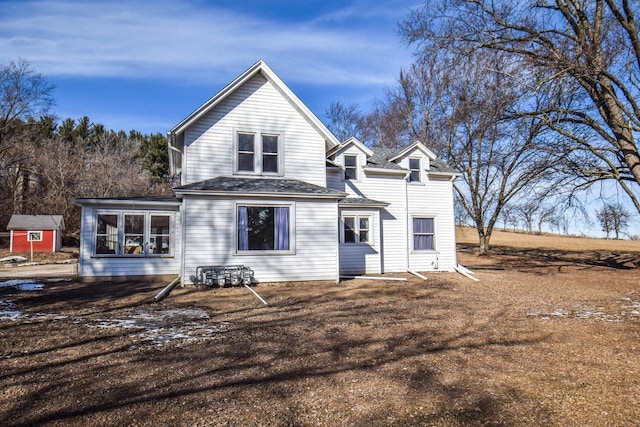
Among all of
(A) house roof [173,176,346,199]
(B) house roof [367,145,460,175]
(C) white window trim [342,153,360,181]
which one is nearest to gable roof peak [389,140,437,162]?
(B) house roof [367,145,460,175]

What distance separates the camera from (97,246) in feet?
44.8

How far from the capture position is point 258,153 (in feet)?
48.6

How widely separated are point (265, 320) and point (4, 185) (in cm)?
3992

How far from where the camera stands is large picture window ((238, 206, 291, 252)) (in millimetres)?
13773

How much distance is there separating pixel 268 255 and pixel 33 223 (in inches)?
948

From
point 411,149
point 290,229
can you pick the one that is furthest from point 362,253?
point 411,149

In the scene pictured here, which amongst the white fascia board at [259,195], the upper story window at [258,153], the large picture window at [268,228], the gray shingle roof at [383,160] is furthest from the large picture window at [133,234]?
the gray shingle roof at [383,160]

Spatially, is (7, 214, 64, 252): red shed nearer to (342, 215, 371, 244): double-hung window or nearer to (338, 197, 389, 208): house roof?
(342, 215, 371, 244): double-hung window

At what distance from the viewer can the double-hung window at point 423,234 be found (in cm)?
1794

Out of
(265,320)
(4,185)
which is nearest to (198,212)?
Result: (265,320)

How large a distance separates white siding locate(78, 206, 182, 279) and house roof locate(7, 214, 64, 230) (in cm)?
1877

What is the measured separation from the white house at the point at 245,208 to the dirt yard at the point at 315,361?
2630 mm

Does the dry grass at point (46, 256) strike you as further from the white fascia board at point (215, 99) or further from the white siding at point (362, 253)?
the white siding at point (362, 253)

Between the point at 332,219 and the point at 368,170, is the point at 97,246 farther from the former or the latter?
the point at 368,170
